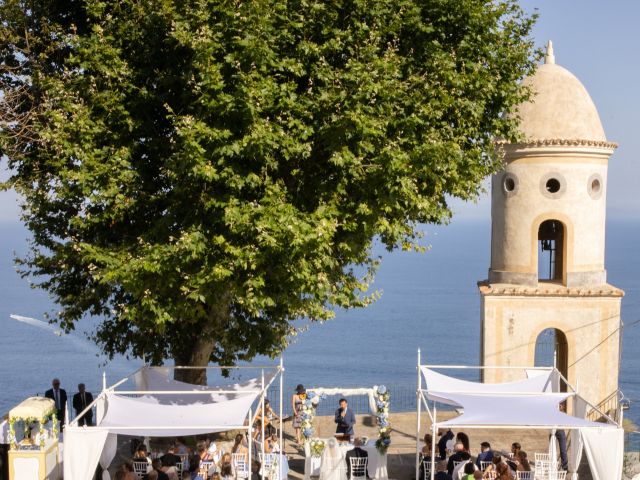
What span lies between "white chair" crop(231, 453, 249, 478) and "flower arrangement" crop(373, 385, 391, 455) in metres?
2.73

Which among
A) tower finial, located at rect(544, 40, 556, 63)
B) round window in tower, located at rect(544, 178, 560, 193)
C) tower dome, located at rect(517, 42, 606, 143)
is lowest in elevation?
round window in tower, located at rect(544, 178, 560, 193)

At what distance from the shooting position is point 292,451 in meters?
20.7

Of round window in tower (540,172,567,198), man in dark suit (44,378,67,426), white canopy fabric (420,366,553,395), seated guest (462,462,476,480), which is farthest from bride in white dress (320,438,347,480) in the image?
round window in tower (540,172,567,198)

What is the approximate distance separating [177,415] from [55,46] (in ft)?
26.9

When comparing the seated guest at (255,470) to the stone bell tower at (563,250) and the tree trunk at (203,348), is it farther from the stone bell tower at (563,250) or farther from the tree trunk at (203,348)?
the stone bell tower at (563,250)

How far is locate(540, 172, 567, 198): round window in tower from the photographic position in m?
23.2

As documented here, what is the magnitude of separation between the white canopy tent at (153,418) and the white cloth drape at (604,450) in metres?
5.62

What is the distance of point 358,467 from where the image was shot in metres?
17.8

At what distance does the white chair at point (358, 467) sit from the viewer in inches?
696

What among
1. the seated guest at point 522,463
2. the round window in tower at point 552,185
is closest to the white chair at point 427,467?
the seated guest at point 522,463

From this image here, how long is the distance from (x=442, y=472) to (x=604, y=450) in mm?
3160

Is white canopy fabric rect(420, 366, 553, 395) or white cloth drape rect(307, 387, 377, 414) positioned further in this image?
white cloth drape rect(307, 387, 377, 414)

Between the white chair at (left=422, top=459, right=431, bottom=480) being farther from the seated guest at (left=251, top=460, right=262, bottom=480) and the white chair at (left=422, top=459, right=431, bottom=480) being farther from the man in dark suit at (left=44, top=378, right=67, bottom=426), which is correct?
the man in dark suit at (left=44, top=378, right=67, bottom=426)

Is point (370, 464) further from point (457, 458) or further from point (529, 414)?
point (529, 414)
